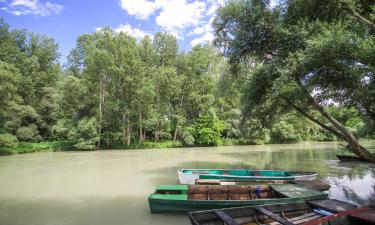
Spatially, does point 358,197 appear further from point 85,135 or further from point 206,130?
point 85,135

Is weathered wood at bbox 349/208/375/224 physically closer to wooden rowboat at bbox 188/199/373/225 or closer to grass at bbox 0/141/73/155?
wooden rowboat at bbox 188/199/373/225

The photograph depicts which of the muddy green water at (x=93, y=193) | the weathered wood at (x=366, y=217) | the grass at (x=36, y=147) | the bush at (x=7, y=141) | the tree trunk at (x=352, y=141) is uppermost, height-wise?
the tree trunk at (x=352, y=141)

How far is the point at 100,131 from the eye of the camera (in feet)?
104

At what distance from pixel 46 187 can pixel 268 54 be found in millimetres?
11710

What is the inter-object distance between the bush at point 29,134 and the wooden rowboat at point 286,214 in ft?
102

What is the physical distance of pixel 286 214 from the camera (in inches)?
239

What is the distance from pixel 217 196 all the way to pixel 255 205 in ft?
6.11

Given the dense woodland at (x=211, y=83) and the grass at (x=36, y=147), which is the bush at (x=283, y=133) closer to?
the dense woodland at (x=211, y=83)

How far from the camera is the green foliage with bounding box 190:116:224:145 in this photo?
3536 centimetres

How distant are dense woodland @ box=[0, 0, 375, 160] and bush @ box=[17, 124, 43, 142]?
11 cm

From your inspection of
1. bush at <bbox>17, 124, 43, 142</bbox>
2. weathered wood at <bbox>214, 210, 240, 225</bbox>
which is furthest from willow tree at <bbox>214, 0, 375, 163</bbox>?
bush at <bbox>17, 124, 43, 142</bbox>

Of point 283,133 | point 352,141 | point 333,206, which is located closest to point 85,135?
point 352,141

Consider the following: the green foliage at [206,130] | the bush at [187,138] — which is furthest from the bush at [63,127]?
the green foliage at [206,130]

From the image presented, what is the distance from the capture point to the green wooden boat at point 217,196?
22.7 feet
